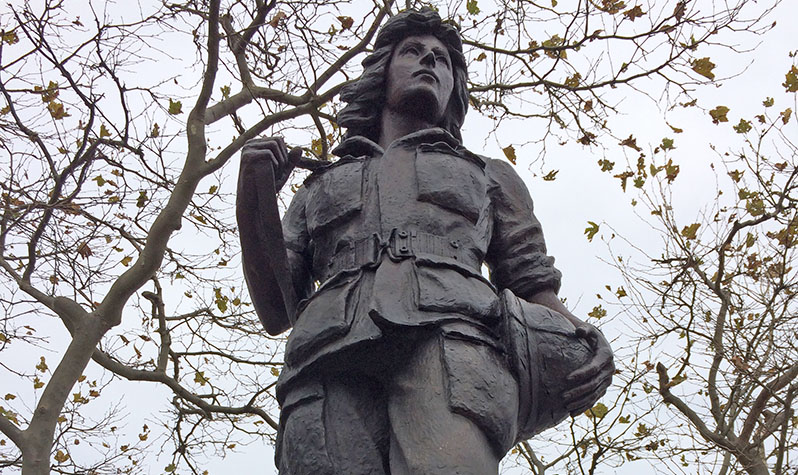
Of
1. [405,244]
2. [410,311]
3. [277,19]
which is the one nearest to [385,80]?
[405,244]

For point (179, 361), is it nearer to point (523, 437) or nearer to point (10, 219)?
point (10, 219)

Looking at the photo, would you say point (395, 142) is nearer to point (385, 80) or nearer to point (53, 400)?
point (385, 80)

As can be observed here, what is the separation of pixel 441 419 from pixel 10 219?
22.5 ft

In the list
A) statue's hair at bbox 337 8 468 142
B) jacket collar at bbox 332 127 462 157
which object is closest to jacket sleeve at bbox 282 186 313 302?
jacket collar at bbox 332 127 462 157

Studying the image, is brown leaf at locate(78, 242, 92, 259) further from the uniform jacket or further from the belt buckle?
the belt buckle

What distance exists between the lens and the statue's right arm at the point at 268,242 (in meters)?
3.57

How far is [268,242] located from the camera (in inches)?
144

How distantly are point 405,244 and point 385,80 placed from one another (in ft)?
3.96

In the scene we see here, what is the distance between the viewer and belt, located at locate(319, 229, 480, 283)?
3.47 m

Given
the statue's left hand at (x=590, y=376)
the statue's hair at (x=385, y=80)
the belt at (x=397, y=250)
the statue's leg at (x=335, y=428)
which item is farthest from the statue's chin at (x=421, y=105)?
the statue's leg at (x=335, y=428)

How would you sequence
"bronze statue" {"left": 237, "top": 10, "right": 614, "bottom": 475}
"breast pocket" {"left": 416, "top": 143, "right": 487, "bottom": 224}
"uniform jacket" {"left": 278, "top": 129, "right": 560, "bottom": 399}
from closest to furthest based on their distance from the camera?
"bronze statue" {"left": 237, "top": 10, "right": 614, "bottom": 475}
"uniform jacket" {"left": 278, "top": 129, "right": 560, "bottom": 399}
"breast pocket" {"left": 416, "top": 143, "right": 487, "bottom": 224}

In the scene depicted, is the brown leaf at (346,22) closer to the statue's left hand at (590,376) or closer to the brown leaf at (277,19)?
the brown leaf at (277,19)

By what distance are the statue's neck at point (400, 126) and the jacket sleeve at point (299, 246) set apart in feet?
1.47

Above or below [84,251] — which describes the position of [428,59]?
below
